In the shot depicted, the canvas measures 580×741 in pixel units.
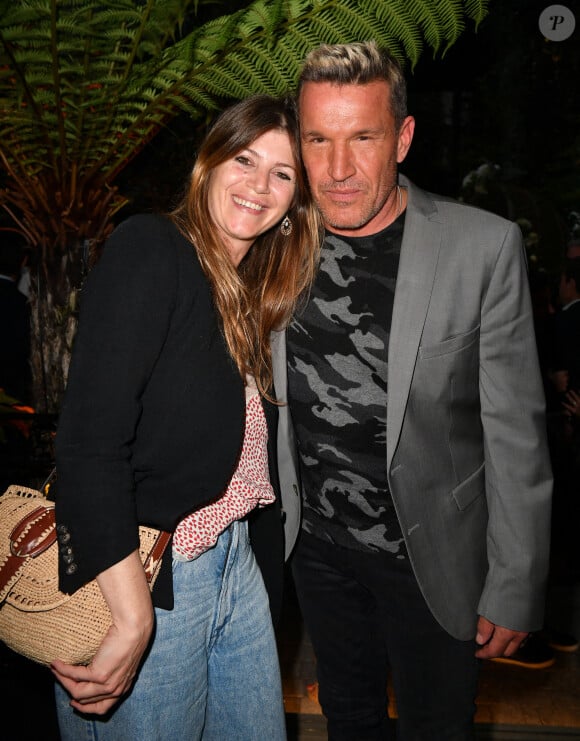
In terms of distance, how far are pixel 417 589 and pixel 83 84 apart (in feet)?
5.62

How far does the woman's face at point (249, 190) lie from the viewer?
162cm

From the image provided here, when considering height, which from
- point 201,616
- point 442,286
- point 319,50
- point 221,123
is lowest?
point 201,616

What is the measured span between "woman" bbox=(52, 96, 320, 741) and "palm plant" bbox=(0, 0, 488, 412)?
1.52 ft

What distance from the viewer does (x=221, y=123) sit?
64.5 inches

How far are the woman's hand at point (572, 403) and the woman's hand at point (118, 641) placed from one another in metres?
3.19

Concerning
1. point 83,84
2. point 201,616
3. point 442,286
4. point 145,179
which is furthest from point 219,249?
point 145,179

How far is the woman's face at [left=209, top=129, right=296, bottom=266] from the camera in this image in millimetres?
1615

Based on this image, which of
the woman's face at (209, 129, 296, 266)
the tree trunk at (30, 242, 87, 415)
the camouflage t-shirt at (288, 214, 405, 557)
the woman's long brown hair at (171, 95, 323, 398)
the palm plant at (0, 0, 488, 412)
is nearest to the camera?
the woman's long brown hair at (171, 95, 323, 398)

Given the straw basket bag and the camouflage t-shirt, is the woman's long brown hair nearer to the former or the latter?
the camouflage t-shirt

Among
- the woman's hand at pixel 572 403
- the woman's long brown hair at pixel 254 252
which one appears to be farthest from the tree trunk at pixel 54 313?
the woman's hand at pixel 572 403

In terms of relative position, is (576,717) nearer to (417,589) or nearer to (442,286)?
(417,589)

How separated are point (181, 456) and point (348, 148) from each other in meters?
0.87

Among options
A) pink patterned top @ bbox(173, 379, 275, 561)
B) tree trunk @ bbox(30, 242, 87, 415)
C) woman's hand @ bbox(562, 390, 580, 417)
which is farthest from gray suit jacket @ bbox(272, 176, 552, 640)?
woman's hand @ bbox(562, 390, 580, 417)

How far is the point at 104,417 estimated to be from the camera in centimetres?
122
